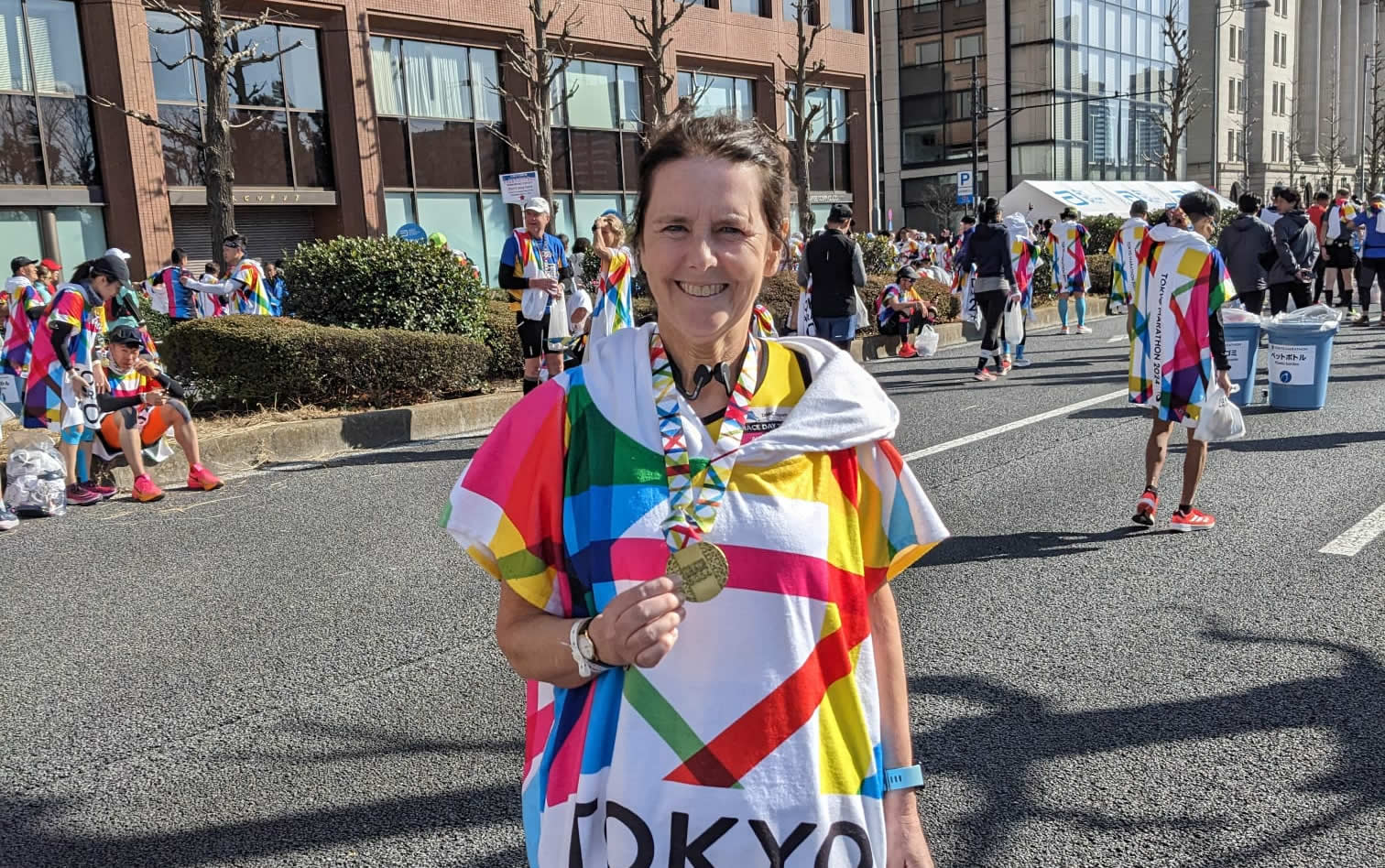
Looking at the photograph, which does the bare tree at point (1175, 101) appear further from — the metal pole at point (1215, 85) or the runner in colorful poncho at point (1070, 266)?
the runner in colorful poncho at point (1070, 266)

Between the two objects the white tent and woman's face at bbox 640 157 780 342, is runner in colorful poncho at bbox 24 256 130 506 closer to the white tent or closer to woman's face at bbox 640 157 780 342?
woman's face at bbox 640 157 780 342

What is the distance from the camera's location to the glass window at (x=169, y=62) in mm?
19812

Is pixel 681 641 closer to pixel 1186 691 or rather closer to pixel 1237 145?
pixel 1186 691

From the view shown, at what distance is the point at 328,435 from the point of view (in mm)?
9711

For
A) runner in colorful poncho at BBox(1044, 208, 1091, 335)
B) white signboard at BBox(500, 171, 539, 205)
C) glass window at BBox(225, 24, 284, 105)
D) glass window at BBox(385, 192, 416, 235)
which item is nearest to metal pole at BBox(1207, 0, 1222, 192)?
runner in colorful poncho at BBox(1044, 208, 1091, 335)

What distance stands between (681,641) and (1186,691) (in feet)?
10.8

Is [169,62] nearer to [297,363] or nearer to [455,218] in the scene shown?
[455,218]

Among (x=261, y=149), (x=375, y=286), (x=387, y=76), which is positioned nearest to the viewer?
(x=375, y=286)

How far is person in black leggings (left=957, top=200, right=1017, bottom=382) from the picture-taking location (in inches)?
500

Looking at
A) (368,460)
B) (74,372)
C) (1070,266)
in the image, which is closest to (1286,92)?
(1070,266)

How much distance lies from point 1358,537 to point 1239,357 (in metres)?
4.13

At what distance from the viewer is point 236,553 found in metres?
6.41

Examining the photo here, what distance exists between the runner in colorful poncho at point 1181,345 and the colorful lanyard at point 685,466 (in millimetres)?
5382

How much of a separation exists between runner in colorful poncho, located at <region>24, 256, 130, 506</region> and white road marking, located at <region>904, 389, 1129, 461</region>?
5.99 meters
